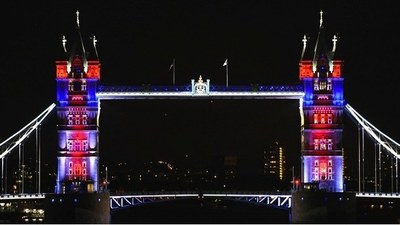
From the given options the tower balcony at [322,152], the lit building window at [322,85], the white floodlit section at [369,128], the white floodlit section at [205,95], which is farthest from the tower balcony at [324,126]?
the lit building window at [322,85]

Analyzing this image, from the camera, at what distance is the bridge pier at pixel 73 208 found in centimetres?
10938

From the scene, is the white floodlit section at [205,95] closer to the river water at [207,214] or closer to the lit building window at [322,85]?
the lit building window at [322,85]

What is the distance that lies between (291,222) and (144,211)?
175 feet

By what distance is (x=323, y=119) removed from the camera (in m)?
116

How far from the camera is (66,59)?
116 meters

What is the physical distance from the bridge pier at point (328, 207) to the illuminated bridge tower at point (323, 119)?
3.59 meters

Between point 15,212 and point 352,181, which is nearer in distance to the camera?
point 15,212

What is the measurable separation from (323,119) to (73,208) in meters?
22.4

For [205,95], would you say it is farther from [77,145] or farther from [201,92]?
[77,145]

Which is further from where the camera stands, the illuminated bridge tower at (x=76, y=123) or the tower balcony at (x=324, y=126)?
the tower balcony at (x=324, y=126)

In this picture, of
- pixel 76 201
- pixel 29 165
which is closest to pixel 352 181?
pixel 29 165

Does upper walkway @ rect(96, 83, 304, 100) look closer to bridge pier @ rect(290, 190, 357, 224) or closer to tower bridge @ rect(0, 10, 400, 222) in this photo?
tower bridge @ rect(0, 10, 400, 222)

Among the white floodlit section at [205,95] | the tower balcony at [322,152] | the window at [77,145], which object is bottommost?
the tower balcony at [322,152]

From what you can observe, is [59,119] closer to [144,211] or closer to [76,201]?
[76,201]
